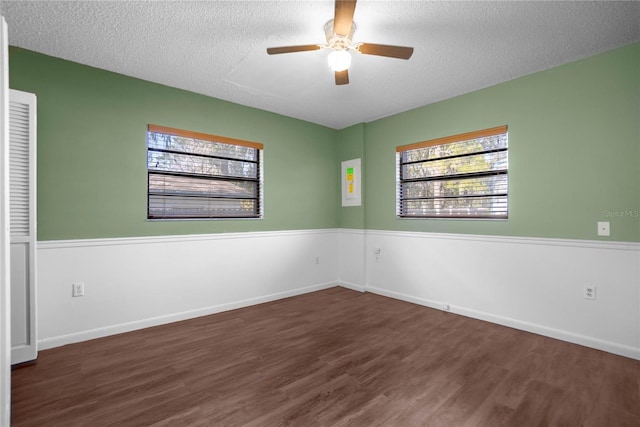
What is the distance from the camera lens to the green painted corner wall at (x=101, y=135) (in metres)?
2.78

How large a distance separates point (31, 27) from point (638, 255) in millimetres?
5080

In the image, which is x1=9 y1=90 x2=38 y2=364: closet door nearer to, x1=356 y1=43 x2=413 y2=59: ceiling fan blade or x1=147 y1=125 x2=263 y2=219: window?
x1=147 y1=125 x2=263 y2=219: window

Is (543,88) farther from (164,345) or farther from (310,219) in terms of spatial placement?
(164,345)

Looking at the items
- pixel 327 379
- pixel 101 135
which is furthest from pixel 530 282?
pixel 101 135

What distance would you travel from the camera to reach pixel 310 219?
4758 millimetres

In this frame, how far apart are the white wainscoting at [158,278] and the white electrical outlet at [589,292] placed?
3155 mm

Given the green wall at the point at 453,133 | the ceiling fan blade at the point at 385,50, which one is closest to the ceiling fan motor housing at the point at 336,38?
the ceiling fan blade at the point at 385,50

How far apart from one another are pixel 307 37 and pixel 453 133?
2.15 metres

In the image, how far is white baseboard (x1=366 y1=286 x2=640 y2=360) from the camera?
8.61 feet

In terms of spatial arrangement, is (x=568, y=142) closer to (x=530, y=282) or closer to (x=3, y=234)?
(x=530, y=282)

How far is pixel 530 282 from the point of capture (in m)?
3.14

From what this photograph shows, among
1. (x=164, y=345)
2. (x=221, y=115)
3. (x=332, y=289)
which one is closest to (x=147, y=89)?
(x=221, y=115)

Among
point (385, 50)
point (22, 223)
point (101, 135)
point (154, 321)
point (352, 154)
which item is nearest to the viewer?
point (385, 50)

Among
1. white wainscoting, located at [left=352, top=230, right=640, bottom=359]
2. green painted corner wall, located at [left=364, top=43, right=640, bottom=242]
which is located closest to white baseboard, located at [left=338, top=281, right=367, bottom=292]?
white wainscoting, located at [left=352, top=230, right=640, bottom=359]
